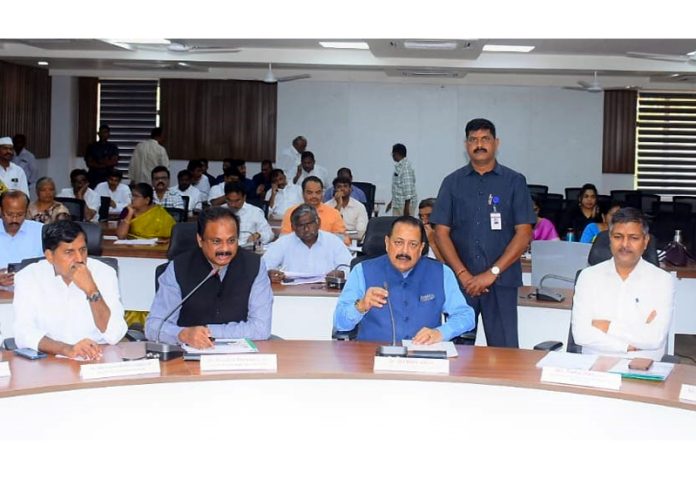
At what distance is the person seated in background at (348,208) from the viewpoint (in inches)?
383

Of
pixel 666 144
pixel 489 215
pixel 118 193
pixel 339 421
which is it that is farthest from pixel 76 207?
pixel 666 144

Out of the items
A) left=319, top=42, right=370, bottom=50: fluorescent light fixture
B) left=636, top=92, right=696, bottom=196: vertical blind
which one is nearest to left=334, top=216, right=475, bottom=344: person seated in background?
left=319, top=42, right=370, bottom=50: fluorescent light fixture

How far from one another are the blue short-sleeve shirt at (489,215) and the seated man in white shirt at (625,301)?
84 cm

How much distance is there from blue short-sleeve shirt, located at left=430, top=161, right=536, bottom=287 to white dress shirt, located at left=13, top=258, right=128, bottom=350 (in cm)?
181

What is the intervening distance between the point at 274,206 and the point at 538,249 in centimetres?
598

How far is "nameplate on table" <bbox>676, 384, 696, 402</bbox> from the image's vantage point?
10.6 feet

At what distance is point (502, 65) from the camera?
12992mm

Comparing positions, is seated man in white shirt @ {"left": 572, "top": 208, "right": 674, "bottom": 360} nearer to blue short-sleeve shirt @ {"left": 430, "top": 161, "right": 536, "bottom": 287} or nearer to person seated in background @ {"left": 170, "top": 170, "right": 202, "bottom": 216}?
blue short-sleeve shirt @ {"left": 430, "top": 161, "right": 536, "bottom": 287}

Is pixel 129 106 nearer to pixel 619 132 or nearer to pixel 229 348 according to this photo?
pixel 619 132

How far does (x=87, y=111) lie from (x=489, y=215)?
41.5ft

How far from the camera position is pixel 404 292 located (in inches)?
167
